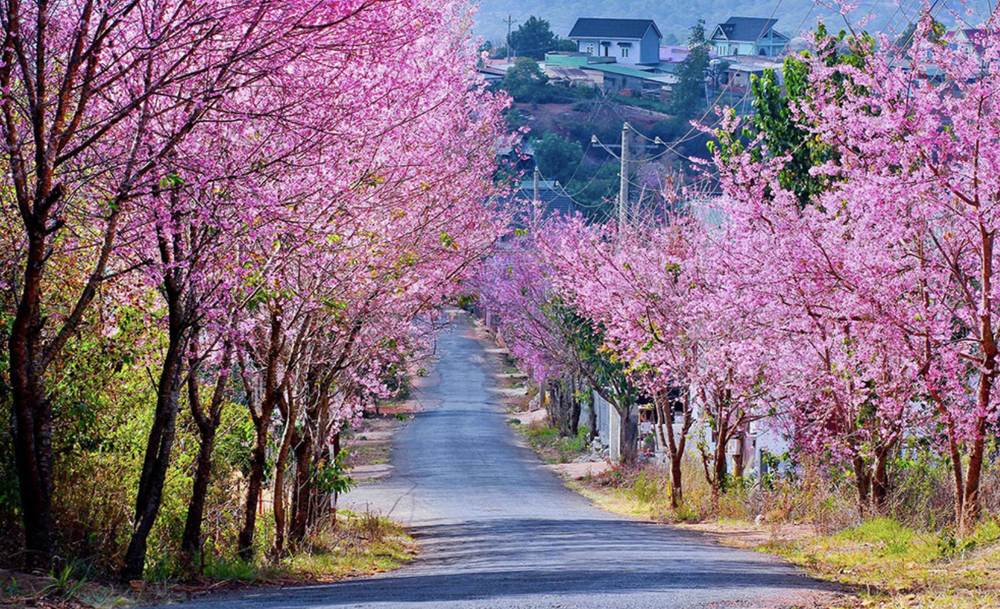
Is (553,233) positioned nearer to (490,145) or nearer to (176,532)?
(490,145)

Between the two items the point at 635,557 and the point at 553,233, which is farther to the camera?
the point at 553,233

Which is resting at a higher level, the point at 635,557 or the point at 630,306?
the point at 630,306

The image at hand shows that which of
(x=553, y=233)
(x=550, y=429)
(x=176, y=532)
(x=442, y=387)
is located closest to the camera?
(x=176, y=532)

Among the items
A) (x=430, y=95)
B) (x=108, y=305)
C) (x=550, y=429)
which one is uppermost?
(x=430, y=95)

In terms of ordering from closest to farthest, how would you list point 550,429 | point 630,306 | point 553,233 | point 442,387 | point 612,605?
point 612,605 < point 630,306 < point 553,233 < point 550,429 < point 442,387

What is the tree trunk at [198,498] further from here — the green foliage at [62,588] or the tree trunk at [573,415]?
Result: the tree trunk at [573,415]

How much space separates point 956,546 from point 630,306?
924cm

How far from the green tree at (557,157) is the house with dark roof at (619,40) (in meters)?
39.1

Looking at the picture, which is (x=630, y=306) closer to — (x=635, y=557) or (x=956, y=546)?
(x=635, y=557)

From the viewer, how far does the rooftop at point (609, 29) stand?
106m

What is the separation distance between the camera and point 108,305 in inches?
442

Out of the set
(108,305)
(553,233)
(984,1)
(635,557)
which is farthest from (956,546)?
(553,233)

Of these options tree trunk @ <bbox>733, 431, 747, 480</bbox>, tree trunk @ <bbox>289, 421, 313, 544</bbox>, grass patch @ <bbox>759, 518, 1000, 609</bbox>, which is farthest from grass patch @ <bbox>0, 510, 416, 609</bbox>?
tree trunk @ <bbox>733, 431, 747, 480</bbox>

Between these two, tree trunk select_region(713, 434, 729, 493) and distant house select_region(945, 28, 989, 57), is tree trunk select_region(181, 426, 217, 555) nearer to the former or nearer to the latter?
distant house select_region(945, 28, 989, 57)
